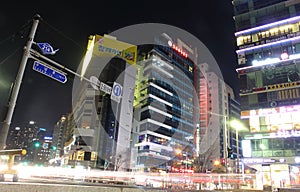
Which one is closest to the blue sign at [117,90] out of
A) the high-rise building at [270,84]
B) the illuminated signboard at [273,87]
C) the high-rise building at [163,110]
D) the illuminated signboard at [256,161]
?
the high-rise building at [270,84]

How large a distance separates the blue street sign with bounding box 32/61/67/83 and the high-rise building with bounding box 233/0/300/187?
27448 millimetres

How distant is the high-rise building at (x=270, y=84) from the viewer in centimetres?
3278

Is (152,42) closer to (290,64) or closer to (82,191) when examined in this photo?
(290,64)

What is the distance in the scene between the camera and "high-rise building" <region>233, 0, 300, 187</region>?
32781mm

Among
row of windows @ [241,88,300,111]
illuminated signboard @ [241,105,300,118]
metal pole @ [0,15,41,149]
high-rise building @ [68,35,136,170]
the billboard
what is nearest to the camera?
metal pole @ [0,15,41,149]

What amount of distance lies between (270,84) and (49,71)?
33.4 metres

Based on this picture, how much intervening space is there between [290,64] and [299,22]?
638 centimetres

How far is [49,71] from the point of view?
1016cm

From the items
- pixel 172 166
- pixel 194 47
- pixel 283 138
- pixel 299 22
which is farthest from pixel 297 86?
pixel 194 47

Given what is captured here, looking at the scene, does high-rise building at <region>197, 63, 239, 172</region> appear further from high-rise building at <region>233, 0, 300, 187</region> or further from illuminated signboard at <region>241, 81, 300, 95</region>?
illuminated signboard at <region>241, 81, 300, 95</region>

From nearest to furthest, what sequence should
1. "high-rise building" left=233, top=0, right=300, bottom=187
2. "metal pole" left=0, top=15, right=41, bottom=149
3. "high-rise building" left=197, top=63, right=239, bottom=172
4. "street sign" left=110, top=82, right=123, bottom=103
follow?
1. "metal pole" left=0, top=15, right=41, bottom=149
2. "street sign" left=110, top=82, right=123, bottom=103
3. "high-rise building" left=233, top=0, right=300, bottom=187
4. "high-rise building" left=197, top=63, right=239, bottom=172

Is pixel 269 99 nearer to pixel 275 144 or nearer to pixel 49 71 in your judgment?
pixel 275 144

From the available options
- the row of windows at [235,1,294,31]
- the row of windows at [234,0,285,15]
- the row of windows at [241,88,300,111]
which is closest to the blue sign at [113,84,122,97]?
the row of windows at [241,88,300,111]

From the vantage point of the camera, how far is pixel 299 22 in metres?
36.2
